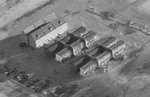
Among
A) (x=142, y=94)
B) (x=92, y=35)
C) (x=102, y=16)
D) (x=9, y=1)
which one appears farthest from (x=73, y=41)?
(x=9, y=1)

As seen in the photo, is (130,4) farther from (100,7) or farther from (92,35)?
(92,35)

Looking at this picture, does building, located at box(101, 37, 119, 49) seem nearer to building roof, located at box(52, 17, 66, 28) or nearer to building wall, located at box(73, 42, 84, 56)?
building wall, located at box(73, 42, 84, 56)

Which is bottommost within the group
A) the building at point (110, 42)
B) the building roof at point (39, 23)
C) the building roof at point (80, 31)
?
the building at point (110, 42)

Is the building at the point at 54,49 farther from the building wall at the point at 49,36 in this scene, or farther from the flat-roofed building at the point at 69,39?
the building wall at the point at 49,36

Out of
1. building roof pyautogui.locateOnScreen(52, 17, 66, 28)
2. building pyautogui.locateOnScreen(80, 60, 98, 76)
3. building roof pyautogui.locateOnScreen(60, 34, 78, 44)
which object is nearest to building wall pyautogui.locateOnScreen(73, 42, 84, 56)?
building roof pyautogui.locateOnScreen(60, 34, 78, 44)

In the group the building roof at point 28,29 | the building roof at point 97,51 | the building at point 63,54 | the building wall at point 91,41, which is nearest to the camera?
the building roof at point 97,51

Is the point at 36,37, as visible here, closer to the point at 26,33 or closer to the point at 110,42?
the point at 26,33

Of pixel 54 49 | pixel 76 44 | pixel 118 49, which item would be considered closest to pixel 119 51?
pixel 118 49

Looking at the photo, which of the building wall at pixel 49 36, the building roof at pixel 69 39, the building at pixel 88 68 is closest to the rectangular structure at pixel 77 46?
the building roof at pixel 69 39
